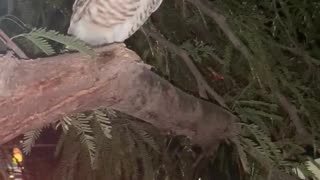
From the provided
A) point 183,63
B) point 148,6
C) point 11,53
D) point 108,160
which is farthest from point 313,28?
point 11,53

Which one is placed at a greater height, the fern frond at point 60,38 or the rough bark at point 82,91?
the fern frond at point 60,38

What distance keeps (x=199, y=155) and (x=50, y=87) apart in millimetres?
552

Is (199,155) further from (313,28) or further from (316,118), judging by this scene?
(313,28)

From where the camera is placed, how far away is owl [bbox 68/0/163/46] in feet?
3.18

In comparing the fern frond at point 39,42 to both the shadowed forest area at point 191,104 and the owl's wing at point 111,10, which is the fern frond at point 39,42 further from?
the owl's wing at point 111,10

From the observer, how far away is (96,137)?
3.12ft

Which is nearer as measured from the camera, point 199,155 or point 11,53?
point 11,53

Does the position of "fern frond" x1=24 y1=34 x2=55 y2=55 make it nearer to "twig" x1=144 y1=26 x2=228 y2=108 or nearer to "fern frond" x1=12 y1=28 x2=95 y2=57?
"fern frond" x1=12 y1=28 x2=95 y2=57

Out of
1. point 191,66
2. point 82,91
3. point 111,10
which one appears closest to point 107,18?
point 111,10

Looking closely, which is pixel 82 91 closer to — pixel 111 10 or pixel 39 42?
pixel 39 42

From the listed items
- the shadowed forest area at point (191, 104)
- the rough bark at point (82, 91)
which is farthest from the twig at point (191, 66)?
the rough bark at point (82, 91)

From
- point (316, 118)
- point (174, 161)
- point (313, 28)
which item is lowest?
point (174, 161)

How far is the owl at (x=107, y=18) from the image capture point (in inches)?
38.2

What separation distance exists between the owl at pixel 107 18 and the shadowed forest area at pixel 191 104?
6cm
